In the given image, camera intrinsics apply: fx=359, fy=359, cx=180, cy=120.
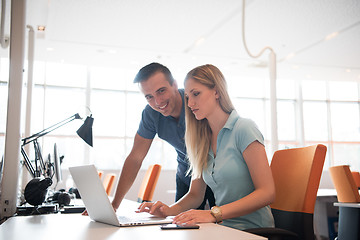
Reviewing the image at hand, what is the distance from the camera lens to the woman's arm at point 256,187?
4.33 ft

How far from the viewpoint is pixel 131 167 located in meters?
2.14

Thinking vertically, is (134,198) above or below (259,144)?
below

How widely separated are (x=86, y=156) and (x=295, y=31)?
19.0 feet

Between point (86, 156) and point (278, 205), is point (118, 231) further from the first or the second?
point (86, 156)

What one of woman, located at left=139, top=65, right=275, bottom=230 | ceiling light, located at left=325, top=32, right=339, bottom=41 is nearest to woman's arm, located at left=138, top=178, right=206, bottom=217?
woman, located at left=139, top=65, right=275, bottom=230

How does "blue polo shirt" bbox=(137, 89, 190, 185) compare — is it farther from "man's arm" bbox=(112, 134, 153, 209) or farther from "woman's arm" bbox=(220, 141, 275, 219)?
"woman's arm" bbox=(220, 141, 275, 219)

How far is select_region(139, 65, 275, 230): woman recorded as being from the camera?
4.38 feet

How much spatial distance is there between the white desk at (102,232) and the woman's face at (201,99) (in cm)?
58

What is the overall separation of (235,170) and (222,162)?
71mm

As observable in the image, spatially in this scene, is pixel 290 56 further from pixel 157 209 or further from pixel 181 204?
pixel 157 209

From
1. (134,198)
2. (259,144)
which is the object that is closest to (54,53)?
(134,198)

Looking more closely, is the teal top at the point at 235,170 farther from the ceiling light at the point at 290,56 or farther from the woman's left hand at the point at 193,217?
the ceiling light at the point at 290,56

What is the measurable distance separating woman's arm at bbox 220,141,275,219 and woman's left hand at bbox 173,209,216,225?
0.07 metres

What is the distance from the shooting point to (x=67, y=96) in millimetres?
9320
